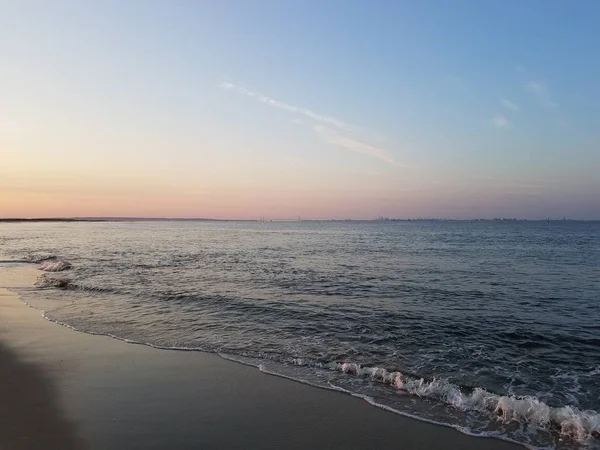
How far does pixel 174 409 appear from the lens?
6.96m

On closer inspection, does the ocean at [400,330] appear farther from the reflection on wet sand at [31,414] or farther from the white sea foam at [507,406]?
the reflection on wet sand at [31,414]

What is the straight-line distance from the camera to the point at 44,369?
8.83 meters

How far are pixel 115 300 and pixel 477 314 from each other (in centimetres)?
1474

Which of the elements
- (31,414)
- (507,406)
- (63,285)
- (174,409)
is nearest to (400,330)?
(507,406)

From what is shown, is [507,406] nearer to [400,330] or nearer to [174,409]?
[400,330]

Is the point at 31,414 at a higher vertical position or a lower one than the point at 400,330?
higher

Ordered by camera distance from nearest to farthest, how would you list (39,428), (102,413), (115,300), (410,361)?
1. (39,428)
2. (102,413)
3. (410,361)
4. (115,300)

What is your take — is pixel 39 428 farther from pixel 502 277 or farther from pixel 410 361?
pixel 502 277

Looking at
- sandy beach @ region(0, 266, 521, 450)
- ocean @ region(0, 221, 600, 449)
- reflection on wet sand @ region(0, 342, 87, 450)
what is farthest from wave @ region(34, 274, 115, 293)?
reflection on wet sand @ region(0, 342, 87, 450)

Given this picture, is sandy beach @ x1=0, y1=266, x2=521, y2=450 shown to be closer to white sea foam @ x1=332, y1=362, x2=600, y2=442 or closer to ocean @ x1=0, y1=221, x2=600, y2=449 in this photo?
ocean @ x1=0, y1=221, x2=600, y2=449

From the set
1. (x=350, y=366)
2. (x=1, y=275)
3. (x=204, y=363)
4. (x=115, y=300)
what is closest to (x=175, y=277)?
(x=115, y=300)

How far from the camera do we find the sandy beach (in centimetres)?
601

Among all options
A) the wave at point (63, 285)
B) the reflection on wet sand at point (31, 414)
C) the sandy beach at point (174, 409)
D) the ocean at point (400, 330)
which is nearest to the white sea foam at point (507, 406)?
the ocean at point (400, 330)

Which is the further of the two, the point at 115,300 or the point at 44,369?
the point at 115,300
